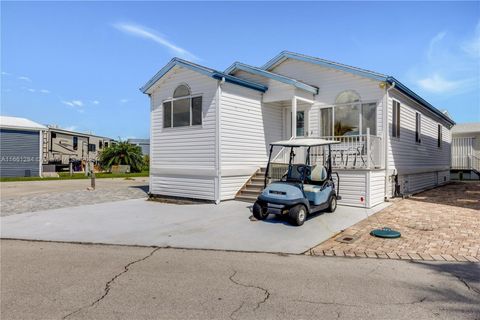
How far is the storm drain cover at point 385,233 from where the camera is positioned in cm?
670

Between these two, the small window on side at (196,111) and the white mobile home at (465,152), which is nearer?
the small window on side at (196,111)

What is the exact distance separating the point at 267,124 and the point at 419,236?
7.73 m

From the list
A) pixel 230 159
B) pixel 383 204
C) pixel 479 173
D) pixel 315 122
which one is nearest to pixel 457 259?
pixel 383 204

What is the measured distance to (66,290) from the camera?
13.4 ft

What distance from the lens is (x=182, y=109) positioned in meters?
12.5

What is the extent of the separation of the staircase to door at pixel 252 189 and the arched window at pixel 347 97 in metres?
4.05

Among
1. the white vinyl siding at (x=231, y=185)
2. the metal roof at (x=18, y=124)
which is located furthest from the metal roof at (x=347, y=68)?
the metal roof at (x=18, y=124)

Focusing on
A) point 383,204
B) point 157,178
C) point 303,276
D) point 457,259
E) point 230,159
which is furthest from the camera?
point 157,178

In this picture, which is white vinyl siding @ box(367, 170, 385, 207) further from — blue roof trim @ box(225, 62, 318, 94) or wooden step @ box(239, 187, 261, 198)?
blue roof trim @ box(225, 62, 318, 94)

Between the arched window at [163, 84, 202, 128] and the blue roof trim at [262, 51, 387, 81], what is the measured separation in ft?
14.4

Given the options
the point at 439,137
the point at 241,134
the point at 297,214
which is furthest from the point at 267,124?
the point at 439,137

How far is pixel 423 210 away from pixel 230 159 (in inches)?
245

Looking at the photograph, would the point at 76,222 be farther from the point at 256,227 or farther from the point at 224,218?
the point at 256,227

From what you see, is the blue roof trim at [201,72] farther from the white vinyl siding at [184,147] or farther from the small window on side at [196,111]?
the small window on side at [196,111]
